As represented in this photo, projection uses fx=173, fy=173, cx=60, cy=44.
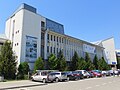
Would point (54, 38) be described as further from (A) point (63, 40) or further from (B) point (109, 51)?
(B) point (109, 51)

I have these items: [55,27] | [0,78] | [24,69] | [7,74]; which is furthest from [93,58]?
[0,78]

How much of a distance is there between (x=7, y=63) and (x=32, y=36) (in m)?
11.1

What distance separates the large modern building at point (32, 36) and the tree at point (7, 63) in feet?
17.6

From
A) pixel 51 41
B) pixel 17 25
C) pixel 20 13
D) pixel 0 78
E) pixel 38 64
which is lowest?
pixel 0 78

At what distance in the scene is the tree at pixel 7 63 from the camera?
2947 centimetres

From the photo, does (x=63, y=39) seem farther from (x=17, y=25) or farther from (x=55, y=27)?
(x=17, y=25)

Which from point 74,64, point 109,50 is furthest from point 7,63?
point 109,50

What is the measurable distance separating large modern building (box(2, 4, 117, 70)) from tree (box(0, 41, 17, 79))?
5.37 meters

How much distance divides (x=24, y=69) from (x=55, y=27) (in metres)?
19.7

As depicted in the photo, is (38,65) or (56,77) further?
(38,65)

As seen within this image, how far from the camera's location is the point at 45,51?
42.7 metres

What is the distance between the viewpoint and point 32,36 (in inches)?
1551

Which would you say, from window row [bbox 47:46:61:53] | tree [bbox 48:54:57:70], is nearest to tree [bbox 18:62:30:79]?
tree [bbox 48:54:57:70]

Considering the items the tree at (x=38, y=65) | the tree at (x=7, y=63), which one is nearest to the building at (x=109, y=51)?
the tree at (x=38, y=65)
